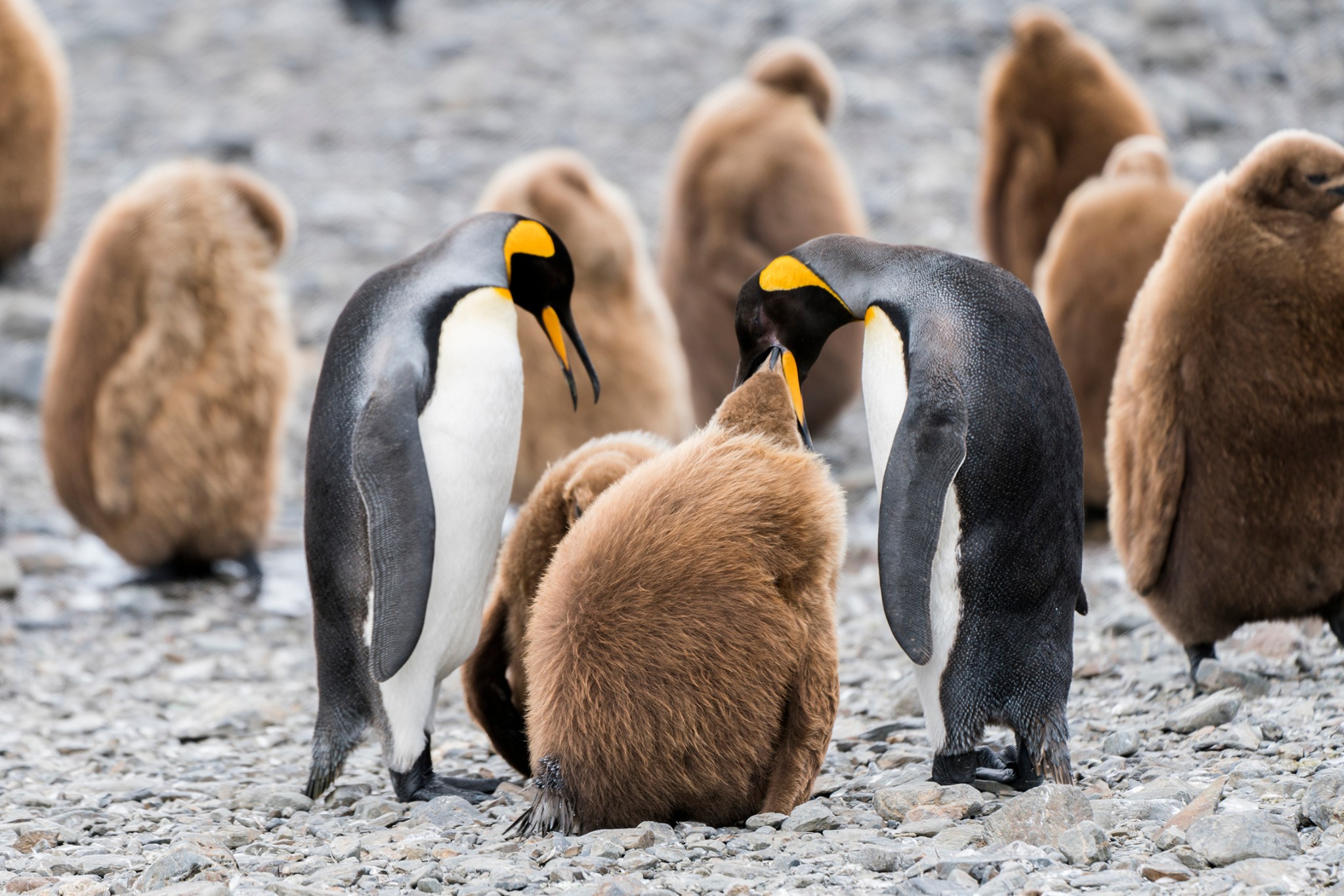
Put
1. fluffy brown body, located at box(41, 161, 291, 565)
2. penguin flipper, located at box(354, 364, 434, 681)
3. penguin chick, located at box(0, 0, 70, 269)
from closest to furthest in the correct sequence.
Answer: penguin flipper, located at box(354, 364, 434, 681)
fluffy brown body, located at box(41, 161, 291, 565)
penguin chick, located at box(0, 0, 70, 269)

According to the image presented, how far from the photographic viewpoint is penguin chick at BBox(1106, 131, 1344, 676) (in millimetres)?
3139

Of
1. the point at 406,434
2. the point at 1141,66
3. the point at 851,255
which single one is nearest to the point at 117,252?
the point at 406,434

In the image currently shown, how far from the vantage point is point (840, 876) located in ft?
7.22

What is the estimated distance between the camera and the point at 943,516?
264 centimetres

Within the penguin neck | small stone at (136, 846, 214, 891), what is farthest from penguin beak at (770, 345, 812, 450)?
small stone at (136, 846, 214, 891)

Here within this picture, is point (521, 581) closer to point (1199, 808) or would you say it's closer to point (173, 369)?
point (1199, 808)

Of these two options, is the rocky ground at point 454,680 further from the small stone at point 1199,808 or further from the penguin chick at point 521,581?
the penguin chick at point 521,581

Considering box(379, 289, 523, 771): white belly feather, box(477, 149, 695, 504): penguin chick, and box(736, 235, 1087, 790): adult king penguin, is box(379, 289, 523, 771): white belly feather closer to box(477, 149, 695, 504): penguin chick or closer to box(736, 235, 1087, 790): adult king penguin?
box(736, 235, 1087, 790): adult king penguin

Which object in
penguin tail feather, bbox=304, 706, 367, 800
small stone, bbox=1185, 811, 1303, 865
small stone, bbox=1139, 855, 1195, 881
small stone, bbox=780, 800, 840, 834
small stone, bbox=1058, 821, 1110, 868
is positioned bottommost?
penguin tail feather, bbox=304, 706, 367, 800

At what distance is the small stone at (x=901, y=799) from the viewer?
252 cm

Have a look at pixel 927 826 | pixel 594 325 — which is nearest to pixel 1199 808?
pixel 927 826

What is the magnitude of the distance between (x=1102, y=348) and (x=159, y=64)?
8486mm

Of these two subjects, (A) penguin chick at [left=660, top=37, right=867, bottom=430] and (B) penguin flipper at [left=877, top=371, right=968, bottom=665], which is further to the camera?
(A) penguin chick at [left=660, top=37, right=867, bottom=430]

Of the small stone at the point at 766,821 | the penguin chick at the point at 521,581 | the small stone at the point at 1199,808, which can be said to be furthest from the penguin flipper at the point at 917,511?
the penguin chick at the point at 521,581
